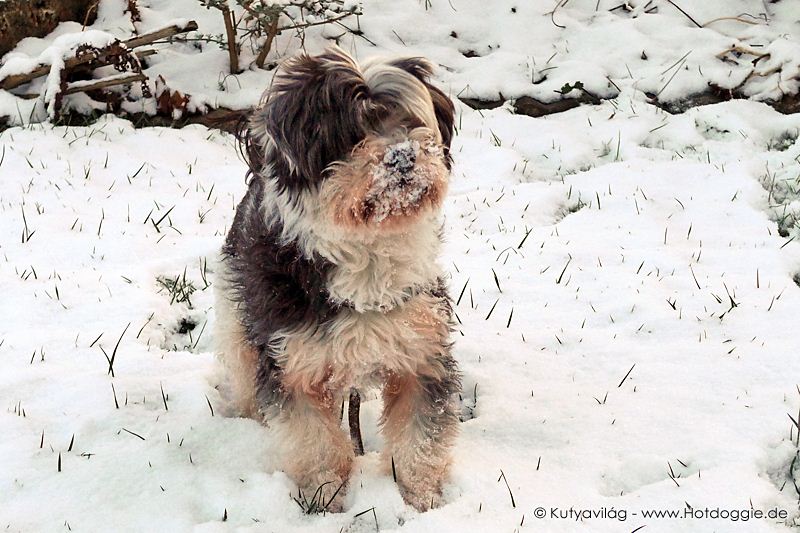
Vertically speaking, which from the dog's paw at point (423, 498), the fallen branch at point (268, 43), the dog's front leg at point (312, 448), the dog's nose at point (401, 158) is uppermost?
the dog's nose at point (401, 158)

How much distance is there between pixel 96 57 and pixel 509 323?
4.74m

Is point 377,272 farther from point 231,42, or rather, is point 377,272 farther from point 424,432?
point 231,42

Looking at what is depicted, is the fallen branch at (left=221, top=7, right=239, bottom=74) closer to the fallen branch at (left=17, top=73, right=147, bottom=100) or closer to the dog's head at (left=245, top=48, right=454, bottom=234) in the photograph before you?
the fallen branch at (left=17, top=73, right=147, bottom=100)

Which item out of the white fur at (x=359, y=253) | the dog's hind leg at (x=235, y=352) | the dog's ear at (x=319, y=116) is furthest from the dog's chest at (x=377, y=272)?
the dog's hind leg at (x=235, y=352)

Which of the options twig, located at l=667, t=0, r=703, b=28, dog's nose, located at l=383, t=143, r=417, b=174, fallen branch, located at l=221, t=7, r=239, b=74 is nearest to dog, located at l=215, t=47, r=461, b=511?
dog's nose, located at l=383, t=143, r=417, b=174

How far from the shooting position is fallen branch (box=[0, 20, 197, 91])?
268 inches

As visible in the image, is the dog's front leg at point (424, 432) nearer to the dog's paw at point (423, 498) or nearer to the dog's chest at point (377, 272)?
the dog's paw at point (423, 498)

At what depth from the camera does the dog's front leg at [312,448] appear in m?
3.09

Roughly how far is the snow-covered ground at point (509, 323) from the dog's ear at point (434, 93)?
131 centimetres

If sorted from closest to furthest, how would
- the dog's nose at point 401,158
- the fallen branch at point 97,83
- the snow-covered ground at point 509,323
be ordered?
1. the dog's nose at point 401,158
2. the snow-covered ground at point 509,323
3. the fallen branch at point 97,83

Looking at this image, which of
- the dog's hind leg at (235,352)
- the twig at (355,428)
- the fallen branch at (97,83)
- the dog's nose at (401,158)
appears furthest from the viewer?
the fallen branch at (97,83)

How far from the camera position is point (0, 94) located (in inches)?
273

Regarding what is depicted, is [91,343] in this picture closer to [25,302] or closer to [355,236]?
[25,302]

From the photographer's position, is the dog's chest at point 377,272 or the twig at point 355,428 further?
the twig at point 355,428
